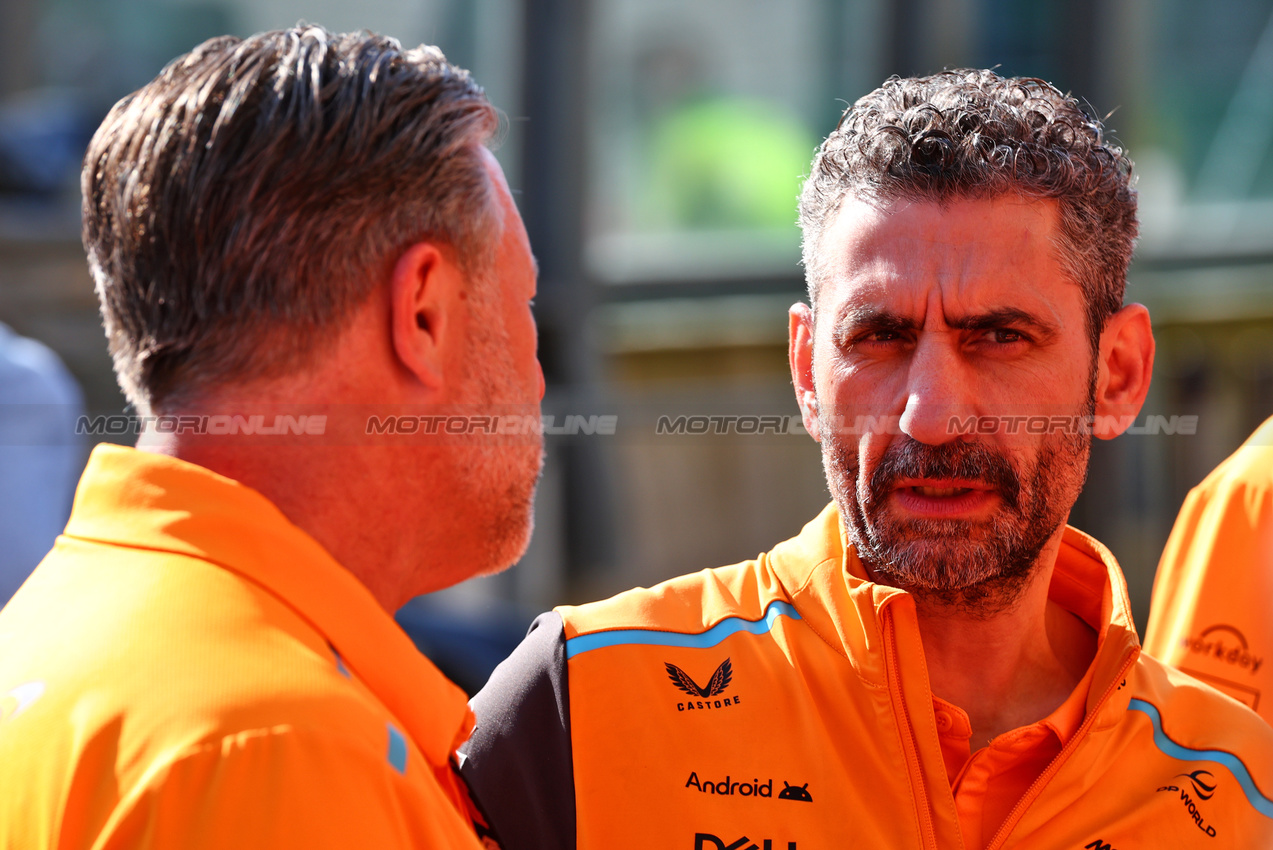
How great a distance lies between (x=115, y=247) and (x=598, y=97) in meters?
6.39

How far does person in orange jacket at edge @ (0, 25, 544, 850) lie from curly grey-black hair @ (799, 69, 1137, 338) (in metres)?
0.64

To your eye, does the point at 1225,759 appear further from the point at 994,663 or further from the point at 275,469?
the point at 275,469

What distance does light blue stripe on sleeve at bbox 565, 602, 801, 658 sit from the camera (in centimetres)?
186

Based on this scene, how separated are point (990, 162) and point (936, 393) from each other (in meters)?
0.37

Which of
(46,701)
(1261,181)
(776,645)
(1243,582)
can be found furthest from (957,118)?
(1261,181)

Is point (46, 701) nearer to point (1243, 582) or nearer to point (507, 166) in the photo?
point (1243, 582)

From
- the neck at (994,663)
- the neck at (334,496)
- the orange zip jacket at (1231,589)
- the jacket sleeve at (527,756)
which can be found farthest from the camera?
the orange zip jacket at (1231,589)

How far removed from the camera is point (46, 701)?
111cm

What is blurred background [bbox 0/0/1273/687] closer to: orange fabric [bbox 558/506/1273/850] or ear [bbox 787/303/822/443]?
ear [bbox 787/303/822/443]

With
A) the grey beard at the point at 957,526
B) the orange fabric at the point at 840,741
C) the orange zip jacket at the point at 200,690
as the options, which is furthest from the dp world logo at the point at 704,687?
the orange zip jacket at the point at 200,690

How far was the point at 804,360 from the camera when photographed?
84.5 inches

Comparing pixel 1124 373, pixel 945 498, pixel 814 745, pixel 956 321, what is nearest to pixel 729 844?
pixel 814 745

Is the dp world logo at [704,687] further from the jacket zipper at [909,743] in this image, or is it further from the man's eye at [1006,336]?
the man's eye at [1006,336]

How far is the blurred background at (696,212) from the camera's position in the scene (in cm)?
718
